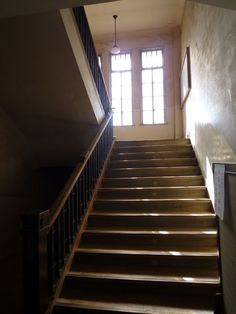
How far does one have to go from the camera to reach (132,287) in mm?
2420

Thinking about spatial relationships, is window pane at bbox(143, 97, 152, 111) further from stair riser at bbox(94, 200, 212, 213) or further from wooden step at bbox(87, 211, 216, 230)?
wooden step at bbox(87, 211, 216, 230)

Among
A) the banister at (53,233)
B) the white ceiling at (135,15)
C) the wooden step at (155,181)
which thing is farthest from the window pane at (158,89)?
the wooden step at (155,181)

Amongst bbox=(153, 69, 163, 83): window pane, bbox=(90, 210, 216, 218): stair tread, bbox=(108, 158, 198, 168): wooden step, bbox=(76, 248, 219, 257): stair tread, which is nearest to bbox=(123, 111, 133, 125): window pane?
bbox=(153, 69, 163, 83): window pane

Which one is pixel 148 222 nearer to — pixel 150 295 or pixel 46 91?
pixel 150 295

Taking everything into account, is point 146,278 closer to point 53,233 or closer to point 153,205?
point 53,233

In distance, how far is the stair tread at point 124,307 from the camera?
212 centimetres

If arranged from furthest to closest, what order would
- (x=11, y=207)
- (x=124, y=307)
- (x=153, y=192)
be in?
(x=11, y=207), (x=153, y=192), (x=124, y=307)

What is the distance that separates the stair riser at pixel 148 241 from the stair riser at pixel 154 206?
0.50m

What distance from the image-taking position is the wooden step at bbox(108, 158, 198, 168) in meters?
4.31

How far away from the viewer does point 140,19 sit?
20.2 feet

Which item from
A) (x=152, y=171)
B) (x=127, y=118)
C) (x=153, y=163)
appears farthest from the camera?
(x=127, y=118)

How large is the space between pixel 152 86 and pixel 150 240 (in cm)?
474

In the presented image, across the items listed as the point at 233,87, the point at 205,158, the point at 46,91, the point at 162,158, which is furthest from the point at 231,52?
the point at 162,158

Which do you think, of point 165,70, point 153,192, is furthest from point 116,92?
point 153,192
